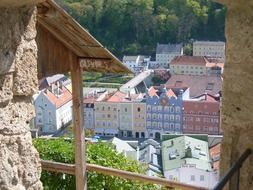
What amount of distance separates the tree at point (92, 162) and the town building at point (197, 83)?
34.5m

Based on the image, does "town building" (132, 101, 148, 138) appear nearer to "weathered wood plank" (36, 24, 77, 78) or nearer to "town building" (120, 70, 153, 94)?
"town building" (120, 70, 153, 94)

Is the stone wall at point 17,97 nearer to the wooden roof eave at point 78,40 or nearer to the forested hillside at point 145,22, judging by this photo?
the wooden roof eave at point 78,40

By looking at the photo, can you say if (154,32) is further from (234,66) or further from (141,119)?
(234,66)

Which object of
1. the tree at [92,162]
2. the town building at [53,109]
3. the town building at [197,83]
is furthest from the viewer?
the town building at [197,83]

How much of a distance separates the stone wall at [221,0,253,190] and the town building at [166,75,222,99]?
123ft

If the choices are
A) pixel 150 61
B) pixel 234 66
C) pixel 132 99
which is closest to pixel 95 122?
pixel 132 99

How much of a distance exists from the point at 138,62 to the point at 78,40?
43.4 metres

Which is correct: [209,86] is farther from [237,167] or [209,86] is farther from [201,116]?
[237,167]

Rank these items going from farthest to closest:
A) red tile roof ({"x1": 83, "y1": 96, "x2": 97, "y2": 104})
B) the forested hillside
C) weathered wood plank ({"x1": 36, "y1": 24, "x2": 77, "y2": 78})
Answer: the forested hillside < red tile roof ({"x1": 83, "y1": 96, "x2": 97, "y2": 104}) < weathered wood plank ({"x1": 36, "y1": 24, "x2": 77, "y2": 78})

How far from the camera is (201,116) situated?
1415 inches

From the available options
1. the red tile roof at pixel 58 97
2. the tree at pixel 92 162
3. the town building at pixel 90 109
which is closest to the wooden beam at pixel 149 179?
the tree at pixel 92 162

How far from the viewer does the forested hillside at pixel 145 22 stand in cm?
4347

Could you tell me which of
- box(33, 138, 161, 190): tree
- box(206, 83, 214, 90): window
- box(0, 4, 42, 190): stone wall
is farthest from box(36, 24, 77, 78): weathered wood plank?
box(206, 83, 214, 90): window

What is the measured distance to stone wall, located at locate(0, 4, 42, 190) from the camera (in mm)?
1719
